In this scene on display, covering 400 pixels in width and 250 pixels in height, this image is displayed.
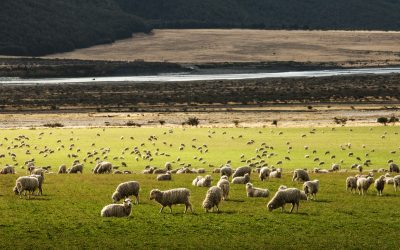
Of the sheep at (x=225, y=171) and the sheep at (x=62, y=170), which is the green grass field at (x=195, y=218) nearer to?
the sheep at (x=225, y=171)

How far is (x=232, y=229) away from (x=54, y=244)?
14.0ft

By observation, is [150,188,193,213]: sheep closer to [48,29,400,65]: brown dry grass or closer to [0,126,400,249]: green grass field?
[0,126,400,249]: green grass field

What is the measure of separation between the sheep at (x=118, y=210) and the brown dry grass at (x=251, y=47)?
11099 cm

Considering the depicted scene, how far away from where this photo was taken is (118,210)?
22141 mm

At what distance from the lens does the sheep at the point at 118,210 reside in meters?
22.1

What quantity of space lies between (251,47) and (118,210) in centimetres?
12913

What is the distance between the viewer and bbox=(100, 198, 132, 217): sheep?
2208 centimetres

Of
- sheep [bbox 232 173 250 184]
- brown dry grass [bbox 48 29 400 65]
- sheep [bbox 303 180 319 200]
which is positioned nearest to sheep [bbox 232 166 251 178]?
sheep [bbox 232 173 250 184]

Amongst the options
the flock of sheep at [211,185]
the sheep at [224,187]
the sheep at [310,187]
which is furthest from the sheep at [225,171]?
the sheep at [310,187]

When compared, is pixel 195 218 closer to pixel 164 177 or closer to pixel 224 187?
pixel 224 187

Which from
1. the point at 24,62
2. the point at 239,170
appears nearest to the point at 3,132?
the point at 239,170

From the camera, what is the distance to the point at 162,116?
6228cm

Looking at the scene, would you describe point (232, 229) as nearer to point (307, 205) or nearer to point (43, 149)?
point (307, 205)

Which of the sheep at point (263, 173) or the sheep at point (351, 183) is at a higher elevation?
the sheep at point (351, 183)
